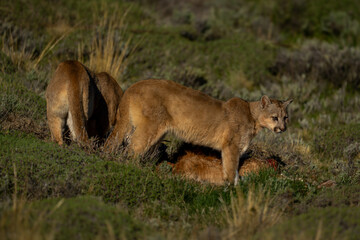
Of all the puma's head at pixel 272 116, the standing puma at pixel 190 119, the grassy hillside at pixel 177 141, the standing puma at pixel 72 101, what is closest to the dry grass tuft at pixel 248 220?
the grassy hillside at pixel 177 141

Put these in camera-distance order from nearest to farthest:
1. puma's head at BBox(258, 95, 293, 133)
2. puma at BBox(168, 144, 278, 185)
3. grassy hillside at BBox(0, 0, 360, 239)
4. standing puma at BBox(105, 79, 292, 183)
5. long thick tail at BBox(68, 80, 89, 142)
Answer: grassy hillside at BBox(0, 0, 360, 239), long thick tail at BBox(68, 80, 89, 142), standing puma at BBox(105, 79, 292, 183), puma at BBox(168, 144, 278, 185), puma's head at BBox(258, 95, 293, 133)

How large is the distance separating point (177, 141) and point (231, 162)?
4.75 feet

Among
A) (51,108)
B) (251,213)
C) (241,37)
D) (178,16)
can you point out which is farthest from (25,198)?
(178,16)

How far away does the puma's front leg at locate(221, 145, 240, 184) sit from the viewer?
741 centimetres

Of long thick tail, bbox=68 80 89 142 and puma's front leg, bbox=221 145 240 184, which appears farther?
puma's front leg, bbox=221 145 240 184

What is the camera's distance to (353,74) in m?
14.5

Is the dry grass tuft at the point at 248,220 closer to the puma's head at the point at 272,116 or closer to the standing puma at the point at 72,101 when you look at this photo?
the standing puma at the point at 72,101

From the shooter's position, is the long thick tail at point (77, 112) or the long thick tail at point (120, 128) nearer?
the long thick tail at point (77, 112)

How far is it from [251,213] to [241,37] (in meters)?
12.7

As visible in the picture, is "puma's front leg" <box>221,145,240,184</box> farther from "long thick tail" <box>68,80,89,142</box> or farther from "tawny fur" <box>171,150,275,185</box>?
"long thick tail" <box>68,80,89,142</box>

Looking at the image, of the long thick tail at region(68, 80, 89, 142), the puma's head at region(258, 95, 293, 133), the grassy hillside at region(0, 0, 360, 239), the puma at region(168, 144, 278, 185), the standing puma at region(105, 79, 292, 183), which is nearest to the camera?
the grassy hillside at region(0, 0, 360, 239)

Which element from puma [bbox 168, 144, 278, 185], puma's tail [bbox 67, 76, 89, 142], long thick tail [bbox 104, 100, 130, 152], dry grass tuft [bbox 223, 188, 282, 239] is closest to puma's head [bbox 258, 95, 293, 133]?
puma [bbox 168, 144, 278, 185]

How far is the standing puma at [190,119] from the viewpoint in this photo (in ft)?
23.7

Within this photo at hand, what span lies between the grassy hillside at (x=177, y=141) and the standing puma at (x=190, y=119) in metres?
0.55
